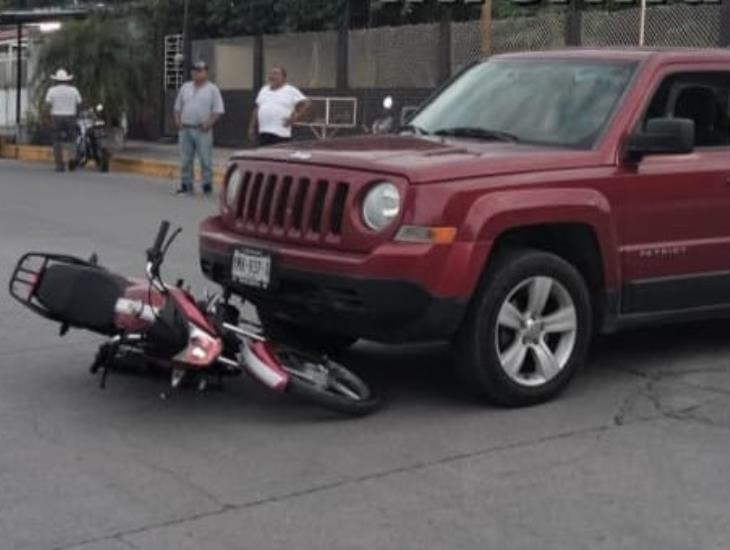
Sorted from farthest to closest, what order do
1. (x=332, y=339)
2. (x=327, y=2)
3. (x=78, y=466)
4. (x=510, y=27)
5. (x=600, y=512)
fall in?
(x=327, y=2) → (x=510, y=27) → (x=332, y=339) → (x=78, y=466) → (x=600, y=512)

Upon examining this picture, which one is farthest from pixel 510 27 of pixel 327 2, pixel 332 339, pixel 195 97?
pixel 332 339

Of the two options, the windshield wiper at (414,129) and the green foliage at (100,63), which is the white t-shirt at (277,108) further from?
the green foliage at (100,63)

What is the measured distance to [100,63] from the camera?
24.0m

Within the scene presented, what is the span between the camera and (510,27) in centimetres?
1966

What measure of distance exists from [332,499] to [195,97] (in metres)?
13.1

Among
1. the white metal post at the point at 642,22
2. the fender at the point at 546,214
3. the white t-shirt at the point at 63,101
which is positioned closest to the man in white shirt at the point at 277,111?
the white metal post at the point at 642,22

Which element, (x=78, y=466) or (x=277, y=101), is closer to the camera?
(x=78, y=466)

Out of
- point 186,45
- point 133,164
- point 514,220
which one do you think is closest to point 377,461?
point 514,220

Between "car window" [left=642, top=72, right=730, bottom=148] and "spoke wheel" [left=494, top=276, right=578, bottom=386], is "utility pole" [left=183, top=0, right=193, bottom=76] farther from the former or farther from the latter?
"spoke wheel" [left=494, top=276, right=578, bottom=386]

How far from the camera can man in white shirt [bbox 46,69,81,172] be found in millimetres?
22281

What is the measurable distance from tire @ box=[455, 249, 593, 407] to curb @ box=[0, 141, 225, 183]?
13.0 meters

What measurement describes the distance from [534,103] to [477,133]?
35cm

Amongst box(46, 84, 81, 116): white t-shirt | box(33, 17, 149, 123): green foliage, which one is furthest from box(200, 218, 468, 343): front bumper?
box(33, 17, 149, 123): green foliage

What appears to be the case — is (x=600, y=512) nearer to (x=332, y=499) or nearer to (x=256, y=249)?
(x=332, y=499)
